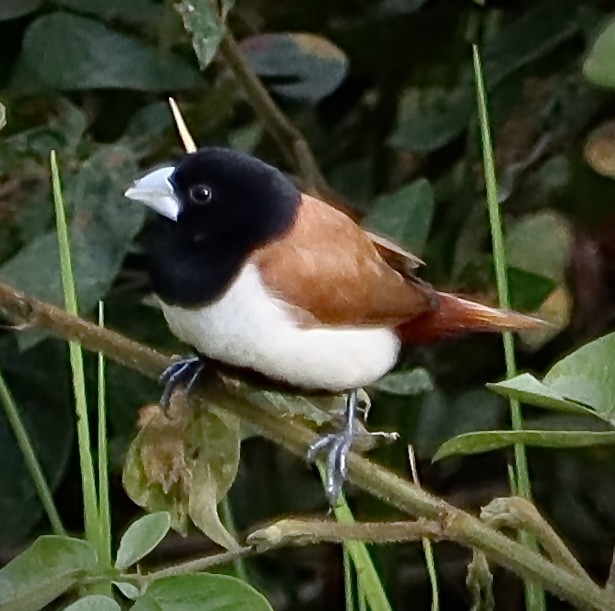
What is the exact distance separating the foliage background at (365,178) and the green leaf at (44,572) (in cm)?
35

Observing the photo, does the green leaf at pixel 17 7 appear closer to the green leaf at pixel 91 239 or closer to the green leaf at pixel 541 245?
the green leaf at pixel 91 239

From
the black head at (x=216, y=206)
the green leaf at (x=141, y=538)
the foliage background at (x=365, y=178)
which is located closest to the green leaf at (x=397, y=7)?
the foliage background at (x=365, y=178)

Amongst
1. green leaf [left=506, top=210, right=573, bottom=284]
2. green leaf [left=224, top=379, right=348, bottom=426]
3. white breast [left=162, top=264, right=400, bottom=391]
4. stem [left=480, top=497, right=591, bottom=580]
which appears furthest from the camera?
green leaf [left=506, top=210, right=573, bottom=284]

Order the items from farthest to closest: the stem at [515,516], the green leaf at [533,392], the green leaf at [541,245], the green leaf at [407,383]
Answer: the green leaf at [541,245]
the green leaf at [407,383]
the stem at [515,516]
the green leaf at [533,392]

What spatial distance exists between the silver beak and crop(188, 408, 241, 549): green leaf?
16 centimetres

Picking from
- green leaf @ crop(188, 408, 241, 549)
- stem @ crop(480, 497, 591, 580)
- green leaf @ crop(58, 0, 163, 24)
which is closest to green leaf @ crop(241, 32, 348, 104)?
green leaf @ crop(58, 0, 163, 24)

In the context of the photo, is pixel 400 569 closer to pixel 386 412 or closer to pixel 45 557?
pixel 386 412

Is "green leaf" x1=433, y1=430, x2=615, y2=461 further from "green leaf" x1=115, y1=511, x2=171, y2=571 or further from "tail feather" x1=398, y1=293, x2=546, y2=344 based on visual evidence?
"tail feather" x1=398, y1=293, x2=546, y2=344

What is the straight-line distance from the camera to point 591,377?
0.63 m

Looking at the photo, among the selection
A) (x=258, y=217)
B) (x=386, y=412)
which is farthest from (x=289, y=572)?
(x=258, y=217)

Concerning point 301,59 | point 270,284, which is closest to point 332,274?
point 270,284

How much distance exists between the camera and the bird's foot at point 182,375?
0.88 metres

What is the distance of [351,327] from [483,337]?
440 mm

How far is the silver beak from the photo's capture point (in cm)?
89
